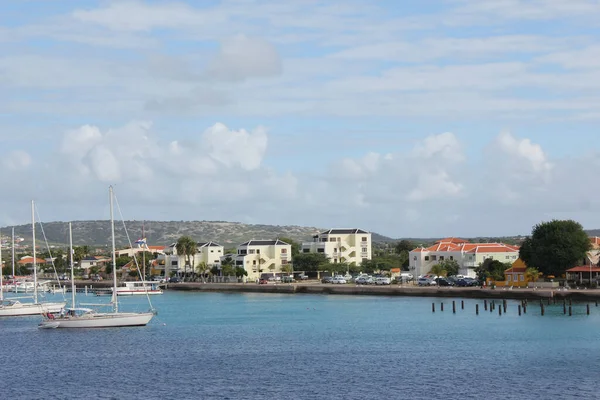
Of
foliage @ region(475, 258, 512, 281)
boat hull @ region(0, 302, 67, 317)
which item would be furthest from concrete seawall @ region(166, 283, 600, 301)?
boat hull @ region(0, 302, 67, 317)

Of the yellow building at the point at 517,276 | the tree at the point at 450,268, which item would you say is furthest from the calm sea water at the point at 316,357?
the tree at the point at 450,268

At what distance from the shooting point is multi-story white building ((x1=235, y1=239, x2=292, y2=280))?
191 metres

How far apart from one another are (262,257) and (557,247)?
7881 centimetres

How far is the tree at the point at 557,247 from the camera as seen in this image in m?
127

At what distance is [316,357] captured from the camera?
69.2 m

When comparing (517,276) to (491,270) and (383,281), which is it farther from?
(383,281)

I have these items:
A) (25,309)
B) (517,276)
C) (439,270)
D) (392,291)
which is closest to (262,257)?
(439,270)

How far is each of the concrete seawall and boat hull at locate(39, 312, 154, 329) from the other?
164ft

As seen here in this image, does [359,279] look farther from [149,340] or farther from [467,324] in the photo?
[149,340]

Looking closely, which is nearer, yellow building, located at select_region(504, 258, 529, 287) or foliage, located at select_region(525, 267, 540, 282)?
foliage, located at select_region(525, 267, 540, 282)

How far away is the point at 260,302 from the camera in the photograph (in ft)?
444

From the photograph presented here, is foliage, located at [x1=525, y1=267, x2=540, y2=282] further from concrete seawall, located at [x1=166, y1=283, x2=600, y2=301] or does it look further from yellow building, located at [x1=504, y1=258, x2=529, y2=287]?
concrete seawall, located at [x1=166, y1=283, x2=600, y2=301]

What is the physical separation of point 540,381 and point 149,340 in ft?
121

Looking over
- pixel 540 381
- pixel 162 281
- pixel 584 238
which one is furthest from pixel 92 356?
pixel 162 281
